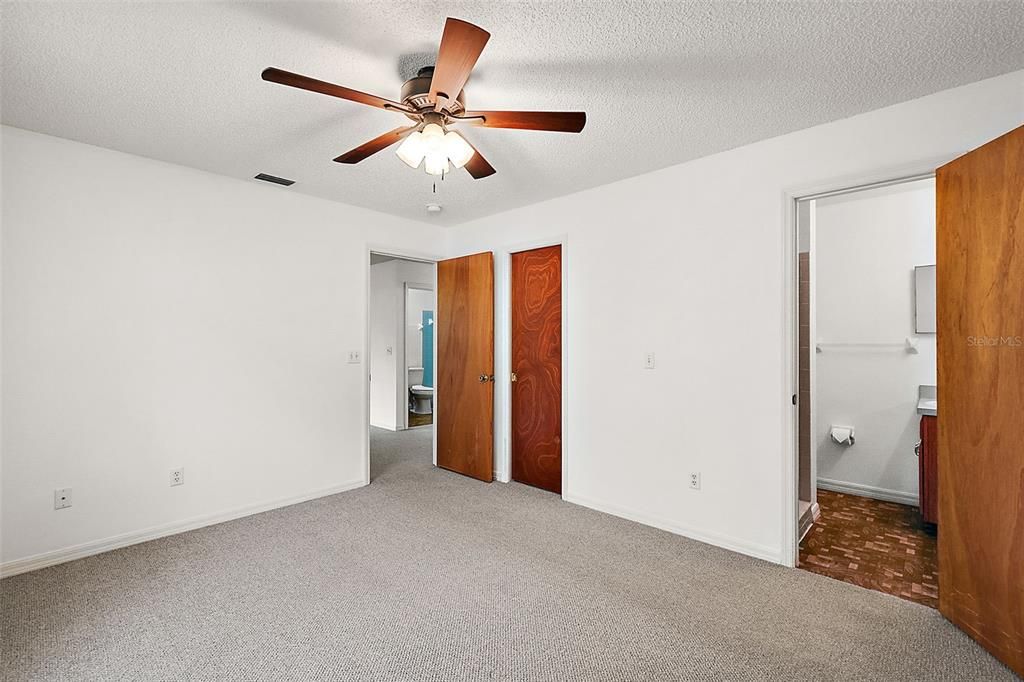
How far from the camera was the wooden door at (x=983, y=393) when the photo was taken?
1899 mm

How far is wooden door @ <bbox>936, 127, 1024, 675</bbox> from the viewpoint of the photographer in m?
1.90

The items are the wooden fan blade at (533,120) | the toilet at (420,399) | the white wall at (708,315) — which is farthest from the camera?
the toilet at (420,399)

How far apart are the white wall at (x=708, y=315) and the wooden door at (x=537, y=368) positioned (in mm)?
244

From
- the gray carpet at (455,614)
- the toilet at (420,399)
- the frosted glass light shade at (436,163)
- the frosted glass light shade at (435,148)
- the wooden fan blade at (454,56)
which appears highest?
the wooden fan blade at (454,56)

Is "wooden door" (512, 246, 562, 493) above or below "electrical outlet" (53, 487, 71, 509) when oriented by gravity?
above

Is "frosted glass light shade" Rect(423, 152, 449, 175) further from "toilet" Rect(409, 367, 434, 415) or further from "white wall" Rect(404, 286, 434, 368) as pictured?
"white wall" Rect(404, 286, 434, 368)

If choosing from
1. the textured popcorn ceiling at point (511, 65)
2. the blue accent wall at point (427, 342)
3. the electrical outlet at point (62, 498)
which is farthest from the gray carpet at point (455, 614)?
the blue accent wall at point (427, 342)

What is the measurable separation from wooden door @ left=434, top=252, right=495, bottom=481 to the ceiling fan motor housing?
2361 millimetres

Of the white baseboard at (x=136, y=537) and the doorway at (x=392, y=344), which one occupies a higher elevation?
the doorway at (x=392, y=344)

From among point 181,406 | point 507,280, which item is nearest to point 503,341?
point 507,280

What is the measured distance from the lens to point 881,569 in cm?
274

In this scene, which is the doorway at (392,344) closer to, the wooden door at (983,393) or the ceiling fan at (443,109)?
the ceiling fan at (443,109)

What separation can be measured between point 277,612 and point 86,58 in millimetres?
2484

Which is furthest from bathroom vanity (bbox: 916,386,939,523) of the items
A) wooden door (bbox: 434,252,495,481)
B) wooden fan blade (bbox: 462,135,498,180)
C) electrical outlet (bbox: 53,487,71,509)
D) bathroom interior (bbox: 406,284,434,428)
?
bathroom interior (bbox: 406,284,434,428)
